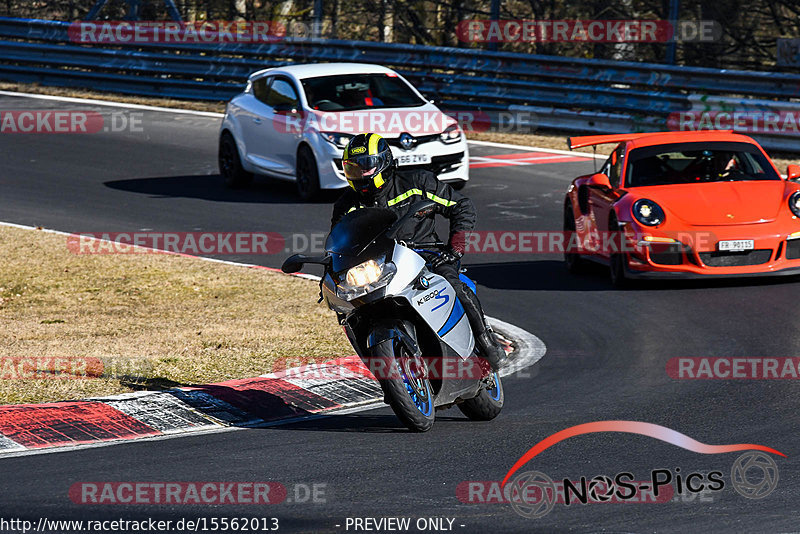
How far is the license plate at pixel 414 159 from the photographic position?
15508mm

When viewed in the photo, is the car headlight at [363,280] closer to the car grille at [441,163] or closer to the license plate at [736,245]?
the license plate at [736,245]

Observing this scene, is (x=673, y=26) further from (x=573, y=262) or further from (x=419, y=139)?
(x=573, y=262)

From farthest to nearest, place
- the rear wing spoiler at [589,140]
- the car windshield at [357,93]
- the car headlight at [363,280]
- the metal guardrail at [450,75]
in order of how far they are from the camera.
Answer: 1. the metal guardrail at [450,75]
2. the car windshield at [357,93]
3. the rear wing spoiler at [589,140]
4. the car headlight at [363,280]

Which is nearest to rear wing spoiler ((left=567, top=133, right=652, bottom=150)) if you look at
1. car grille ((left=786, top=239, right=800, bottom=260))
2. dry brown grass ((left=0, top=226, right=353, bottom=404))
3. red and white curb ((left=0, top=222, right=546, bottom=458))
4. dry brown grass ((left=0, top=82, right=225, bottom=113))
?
car grille ((left=786, top=239, right=800, bottom=260))

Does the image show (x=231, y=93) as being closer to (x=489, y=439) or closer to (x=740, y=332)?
(x=740, y=332)

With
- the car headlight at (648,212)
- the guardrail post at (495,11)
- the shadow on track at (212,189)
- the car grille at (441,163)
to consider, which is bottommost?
the shadow on track at (212,189)

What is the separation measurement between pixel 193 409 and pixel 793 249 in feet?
19.4

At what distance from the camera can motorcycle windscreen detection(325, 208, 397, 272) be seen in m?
6.77

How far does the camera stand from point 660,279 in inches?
463

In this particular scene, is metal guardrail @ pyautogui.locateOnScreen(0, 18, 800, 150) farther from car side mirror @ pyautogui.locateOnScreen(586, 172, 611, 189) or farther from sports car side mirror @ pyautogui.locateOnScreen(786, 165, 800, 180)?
car side mirror @ pyautogui.locateOnScreen(586, 172, 611, 189)

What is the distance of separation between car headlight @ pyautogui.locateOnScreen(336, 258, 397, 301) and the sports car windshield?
19.6ft

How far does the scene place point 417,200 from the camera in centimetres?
741

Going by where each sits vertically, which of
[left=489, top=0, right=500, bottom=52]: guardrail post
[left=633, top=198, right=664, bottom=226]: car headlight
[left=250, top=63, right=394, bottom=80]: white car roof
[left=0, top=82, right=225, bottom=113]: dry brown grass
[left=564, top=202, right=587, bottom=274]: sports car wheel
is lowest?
[left=564, top=202, right=587, bottom=274]: sports car wheel

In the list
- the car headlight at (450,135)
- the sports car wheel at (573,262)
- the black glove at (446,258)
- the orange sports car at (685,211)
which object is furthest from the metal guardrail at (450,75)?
the black glove at (446,258)
